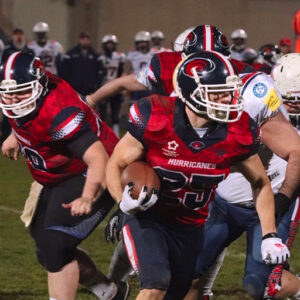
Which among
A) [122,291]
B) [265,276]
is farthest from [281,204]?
[122,291]

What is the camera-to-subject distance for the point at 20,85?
14.7 ft

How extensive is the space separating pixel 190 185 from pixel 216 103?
0.38 metres

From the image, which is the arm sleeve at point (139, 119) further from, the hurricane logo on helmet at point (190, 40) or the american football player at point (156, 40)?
the american football player at point (156, 40)

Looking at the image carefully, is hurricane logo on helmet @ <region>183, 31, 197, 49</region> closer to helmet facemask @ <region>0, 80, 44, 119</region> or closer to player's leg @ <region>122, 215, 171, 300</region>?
helmet facemask @ <region>0, 80, 44, 119</region>

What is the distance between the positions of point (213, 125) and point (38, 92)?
0.87 meters

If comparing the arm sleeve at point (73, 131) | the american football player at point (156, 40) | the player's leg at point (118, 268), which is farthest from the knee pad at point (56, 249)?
the american football player at point (156, 40)

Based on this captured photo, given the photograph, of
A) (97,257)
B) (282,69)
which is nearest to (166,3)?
(97,257)

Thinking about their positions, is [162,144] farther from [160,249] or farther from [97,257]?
[97,257]

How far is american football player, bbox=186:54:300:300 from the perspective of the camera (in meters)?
4.55

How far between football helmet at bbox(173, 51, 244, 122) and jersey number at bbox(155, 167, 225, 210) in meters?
0.27

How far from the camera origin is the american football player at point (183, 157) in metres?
3.98

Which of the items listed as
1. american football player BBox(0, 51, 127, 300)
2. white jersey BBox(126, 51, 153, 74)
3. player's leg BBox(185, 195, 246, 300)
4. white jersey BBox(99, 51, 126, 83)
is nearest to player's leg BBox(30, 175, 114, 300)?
american football player BBox(0, 51, 127, 300)

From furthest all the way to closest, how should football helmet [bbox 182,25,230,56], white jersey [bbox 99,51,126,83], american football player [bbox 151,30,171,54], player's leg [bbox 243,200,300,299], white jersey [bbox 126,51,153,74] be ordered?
american football player [bbox 151,30,171,54] < white jersey [bbox 126,51,153,74] < white jersey [bbox 99,51,126,83] < football helmet [bbox 182,25,230,56] < player's leg [bbox 243,200,300,299]

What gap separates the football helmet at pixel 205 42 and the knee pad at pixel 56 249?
1260mm
